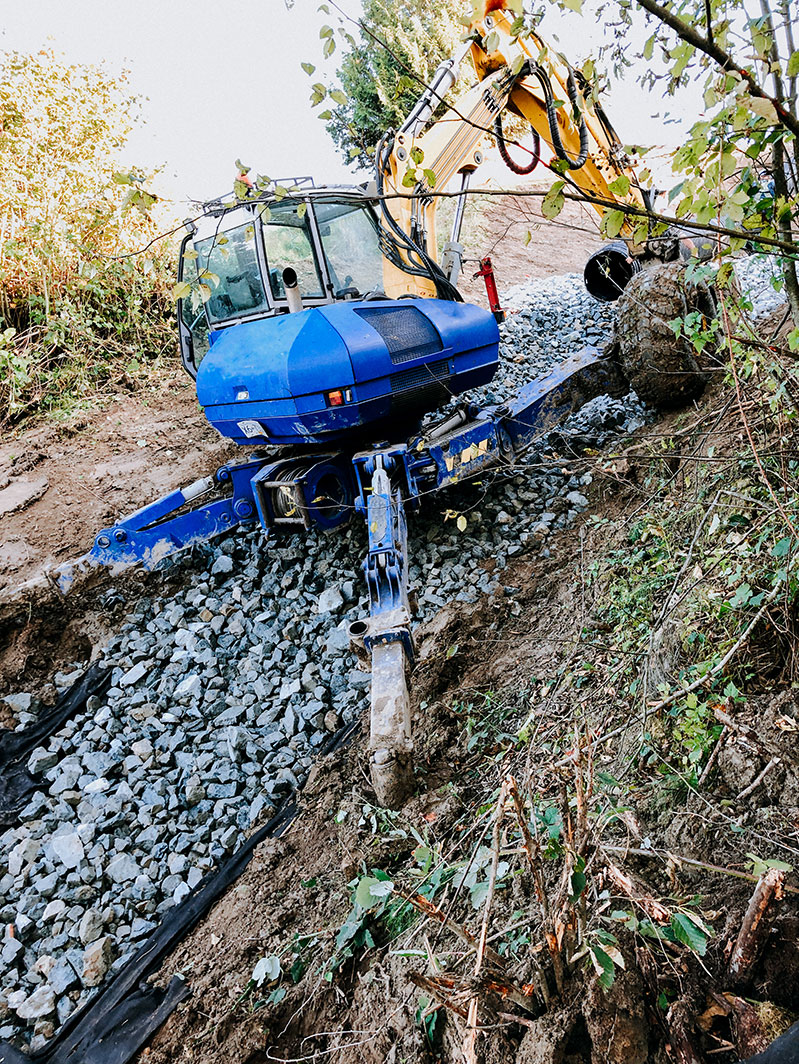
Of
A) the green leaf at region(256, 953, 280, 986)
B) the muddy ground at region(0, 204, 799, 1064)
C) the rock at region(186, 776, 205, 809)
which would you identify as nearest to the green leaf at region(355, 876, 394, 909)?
the muddy ground at region(0, 204, 799, 1064)

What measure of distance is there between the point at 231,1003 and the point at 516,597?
2689mm

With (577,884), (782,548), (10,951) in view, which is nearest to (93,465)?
(10,951)

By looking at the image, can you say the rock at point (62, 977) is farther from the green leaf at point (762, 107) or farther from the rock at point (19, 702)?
the green leaf at point (762, 107)

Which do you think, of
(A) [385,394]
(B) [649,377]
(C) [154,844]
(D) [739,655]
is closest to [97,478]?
(A) [385,394]

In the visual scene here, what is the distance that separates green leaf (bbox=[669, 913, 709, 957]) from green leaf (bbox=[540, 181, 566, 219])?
1.49 metres

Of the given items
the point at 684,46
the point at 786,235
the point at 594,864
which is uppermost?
the point at 684,46

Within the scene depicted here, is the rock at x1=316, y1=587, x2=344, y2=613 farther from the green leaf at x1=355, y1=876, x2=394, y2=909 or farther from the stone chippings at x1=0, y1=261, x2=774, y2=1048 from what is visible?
the green leaf at x1=355, y1=876, x2=394, y2=909

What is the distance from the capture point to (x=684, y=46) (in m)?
1.34

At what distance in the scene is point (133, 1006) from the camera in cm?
281

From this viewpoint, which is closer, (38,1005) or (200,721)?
(38,1005)

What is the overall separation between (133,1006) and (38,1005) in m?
0.48

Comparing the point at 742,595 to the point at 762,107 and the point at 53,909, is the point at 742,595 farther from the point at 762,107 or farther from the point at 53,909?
the point at 53,909

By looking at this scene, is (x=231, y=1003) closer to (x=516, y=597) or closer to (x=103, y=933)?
(x=103, y=933)

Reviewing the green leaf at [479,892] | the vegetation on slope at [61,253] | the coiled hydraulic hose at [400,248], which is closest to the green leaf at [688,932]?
the green leaf at [479,892]
